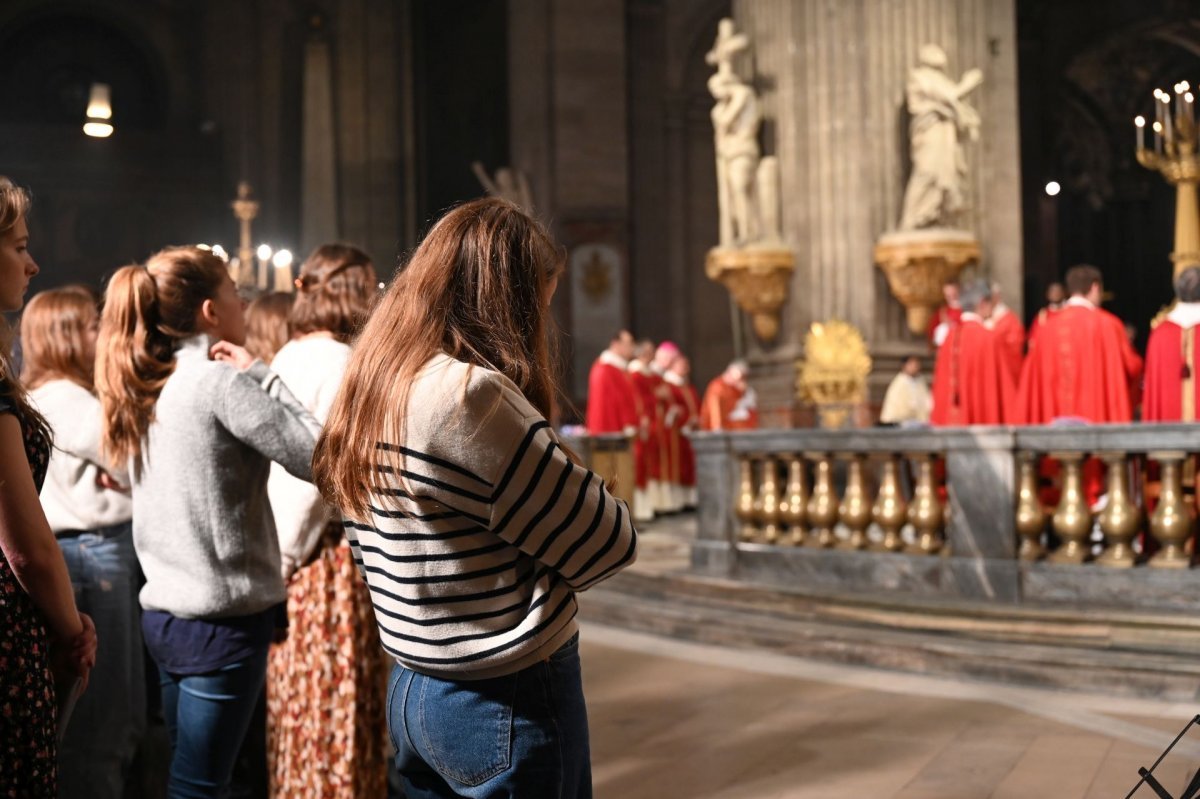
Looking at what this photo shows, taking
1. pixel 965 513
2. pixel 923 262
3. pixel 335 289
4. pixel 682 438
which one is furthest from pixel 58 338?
pixel 682 438

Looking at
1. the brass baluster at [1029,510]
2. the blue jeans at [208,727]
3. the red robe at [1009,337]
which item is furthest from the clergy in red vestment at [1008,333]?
the blue jeans at [208,727]

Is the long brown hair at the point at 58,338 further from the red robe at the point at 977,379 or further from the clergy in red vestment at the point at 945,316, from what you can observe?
the clergy in red vestment at the point at 945,316

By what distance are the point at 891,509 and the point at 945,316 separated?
147 inches

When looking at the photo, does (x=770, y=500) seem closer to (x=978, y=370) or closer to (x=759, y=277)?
(x=978, y=370)

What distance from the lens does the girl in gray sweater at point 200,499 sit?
9.57 feet

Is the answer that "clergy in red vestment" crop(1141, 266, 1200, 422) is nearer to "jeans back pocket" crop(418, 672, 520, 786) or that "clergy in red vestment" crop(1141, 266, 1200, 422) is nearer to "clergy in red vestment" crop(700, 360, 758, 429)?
"clergy in red vestment" crop(700, 360, 758, 429)

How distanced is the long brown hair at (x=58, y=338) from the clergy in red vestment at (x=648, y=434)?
10.1 m

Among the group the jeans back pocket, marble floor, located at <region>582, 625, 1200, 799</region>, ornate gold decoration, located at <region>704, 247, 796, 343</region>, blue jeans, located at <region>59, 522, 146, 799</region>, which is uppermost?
ornate gold decoration, located at <region>704, 247, 796, 343</region>

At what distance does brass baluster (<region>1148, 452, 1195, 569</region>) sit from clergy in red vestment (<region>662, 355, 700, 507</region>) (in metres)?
8.34

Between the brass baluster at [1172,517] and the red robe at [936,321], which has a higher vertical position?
the red robe at [936,321]

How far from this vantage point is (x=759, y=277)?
1112 centimetres

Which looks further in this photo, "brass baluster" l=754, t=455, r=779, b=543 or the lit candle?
the lit candle

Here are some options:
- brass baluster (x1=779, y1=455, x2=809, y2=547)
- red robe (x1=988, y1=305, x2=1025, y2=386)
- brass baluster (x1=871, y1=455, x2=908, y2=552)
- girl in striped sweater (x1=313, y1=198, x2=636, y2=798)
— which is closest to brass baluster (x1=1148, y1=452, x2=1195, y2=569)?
brass baluster (x1=871, y1=455, x2=908, y2=552)

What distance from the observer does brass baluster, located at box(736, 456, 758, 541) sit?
8.16 m
